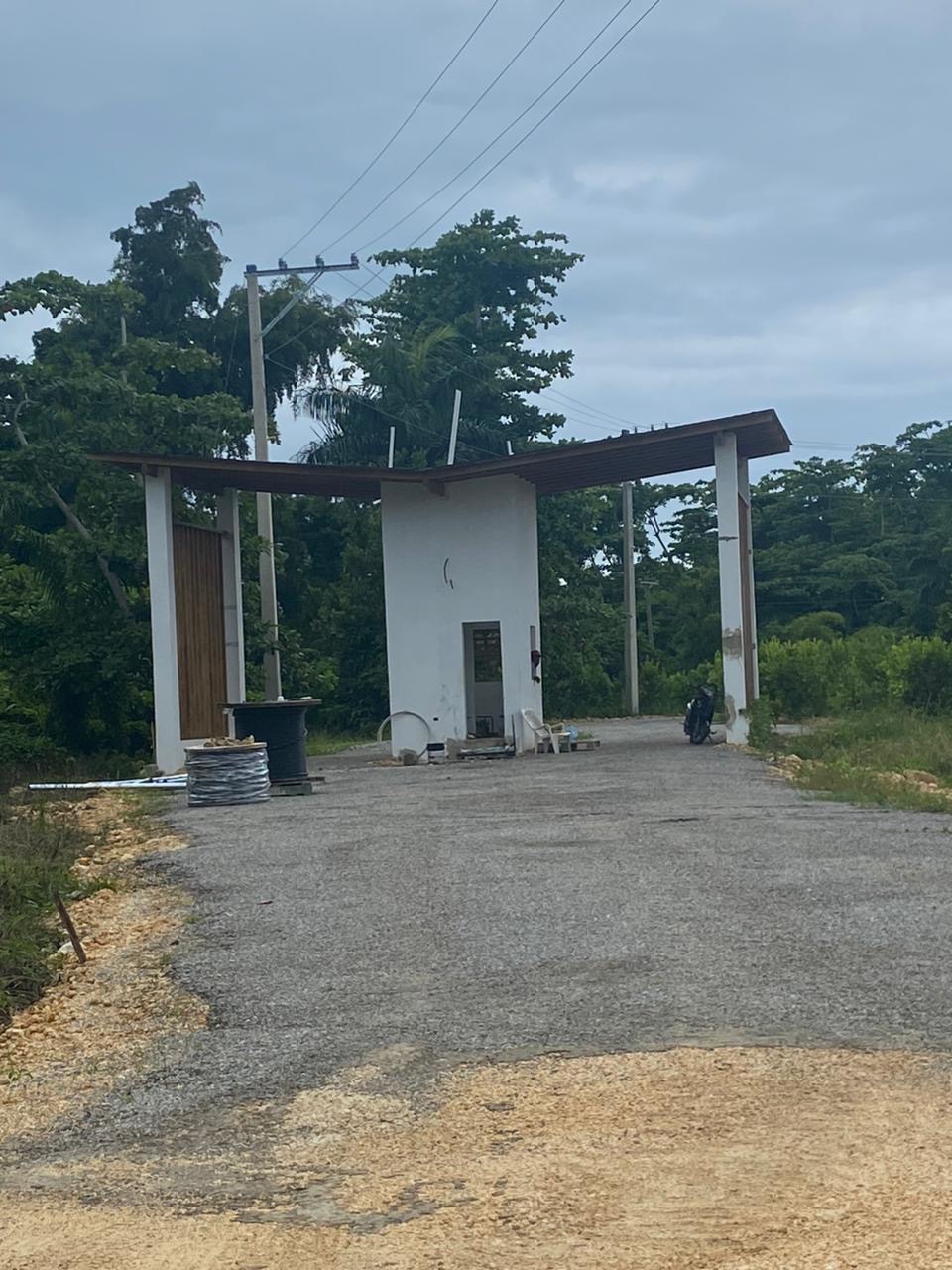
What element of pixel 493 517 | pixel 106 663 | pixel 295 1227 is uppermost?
pixel 493 517

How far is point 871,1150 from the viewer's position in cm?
497

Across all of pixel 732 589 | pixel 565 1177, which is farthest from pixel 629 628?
pixel 565 1177

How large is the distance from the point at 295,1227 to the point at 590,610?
3882 cm

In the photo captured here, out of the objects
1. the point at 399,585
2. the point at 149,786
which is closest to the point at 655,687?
the point at 399,585

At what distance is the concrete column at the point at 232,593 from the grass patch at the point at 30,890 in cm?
817

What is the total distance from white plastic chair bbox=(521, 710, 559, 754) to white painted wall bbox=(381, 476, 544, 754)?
0.39 feet

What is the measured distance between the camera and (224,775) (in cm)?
1802

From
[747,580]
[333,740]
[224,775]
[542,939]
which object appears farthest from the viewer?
[333,740]

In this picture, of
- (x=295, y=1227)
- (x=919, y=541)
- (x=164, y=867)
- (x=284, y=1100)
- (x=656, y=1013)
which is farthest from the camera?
(x=919, y=541)

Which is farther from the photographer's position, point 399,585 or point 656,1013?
point 399,585

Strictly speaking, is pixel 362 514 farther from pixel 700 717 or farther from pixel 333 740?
pixel 700 717

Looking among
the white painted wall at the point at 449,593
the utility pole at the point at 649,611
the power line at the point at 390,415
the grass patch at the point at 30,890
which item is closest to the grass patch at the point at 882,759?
the white painted wall at the point at 449,593

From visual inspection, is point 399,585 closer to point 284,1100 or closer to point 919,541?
point 284,1100

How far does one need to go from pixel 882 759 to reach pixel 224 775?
8456 millimetres
